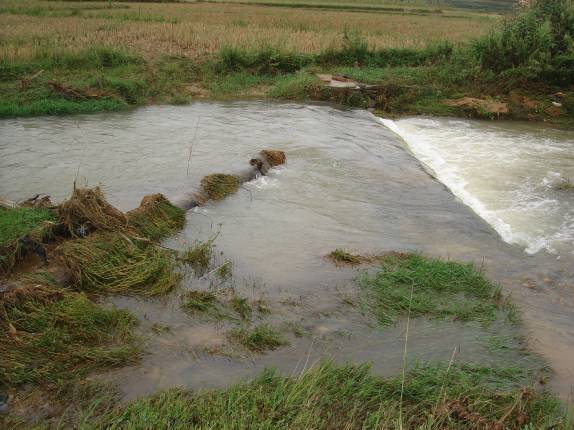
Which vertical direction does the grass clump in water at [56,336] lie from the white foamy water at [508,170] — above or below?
above

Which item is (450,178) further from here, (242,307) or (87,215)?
(87,215)

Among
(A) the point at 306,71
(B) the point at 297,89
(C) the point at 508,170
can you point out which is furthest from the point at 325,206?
(A) the point at 306,71

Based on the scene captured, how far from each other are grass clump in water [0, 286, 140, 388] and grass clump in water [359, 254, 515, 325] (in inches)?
87.6

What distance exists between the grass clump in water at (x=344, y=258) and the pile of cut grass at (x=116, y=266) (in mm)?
1663

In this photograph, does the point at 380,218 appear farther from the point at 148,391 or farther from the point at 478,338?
the point at 148,391

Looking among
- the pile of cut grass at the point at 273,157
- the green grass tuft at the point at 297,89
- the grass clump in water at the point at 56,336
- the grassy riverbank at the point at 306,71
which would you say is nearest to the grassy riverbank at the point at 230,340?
the grass clump in water at the point at 56,336

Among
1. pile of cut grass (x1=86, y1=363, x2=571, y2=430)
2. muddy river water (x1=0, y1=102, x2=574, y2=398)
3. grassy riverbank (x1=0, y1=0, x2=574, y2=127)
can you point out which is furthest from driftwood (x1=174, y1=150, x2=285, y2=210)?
grassy riverbank (x1=0, y1=0, x2=574, y2=127)

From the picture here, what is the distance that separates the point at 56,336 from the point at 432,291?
3298mm

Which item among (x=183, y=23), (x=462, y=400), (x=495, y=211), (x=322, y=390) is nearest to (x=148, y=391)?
(x=322, y=390)

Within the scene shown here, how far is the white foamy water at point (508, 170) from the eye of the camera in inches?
271

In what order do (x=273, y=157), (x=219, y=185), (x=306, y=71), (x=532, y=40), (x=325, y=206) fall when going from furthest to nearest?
(x=306, y=71) < (x=532, y=40) < (x=273, y=157) < (x=219, y=185) < (x=325, y=206)

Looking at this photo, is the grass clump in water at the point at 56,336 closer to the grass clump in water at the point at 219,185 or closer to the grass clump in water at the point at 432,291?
the grass clump in water at the point at 432,291

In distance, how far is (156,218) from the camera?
6.26 metres

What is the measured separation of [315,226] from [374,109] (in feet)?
27.0
